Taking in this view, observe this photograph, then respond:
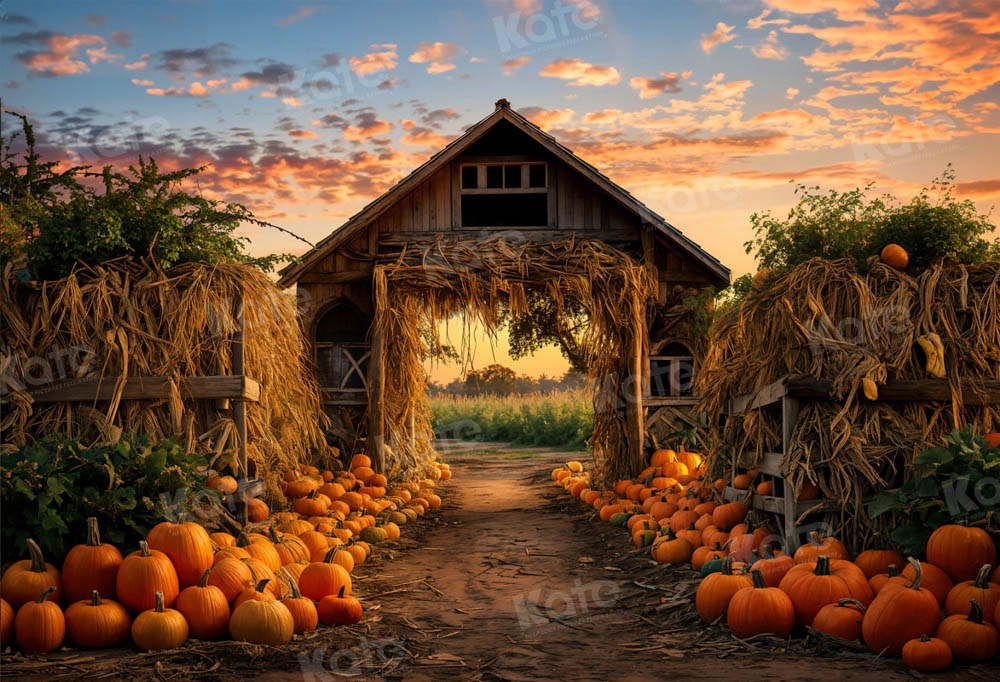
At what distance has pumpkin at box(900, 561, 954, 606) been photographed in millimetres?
5516

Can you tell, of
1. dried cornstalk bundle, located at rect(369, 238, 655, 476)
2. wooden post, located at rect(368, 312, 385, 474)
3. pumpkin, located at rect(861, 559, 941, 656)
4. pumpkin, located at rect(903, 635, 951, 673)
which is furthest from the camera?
wooden post, located at rect(368, 312, 385, 474)

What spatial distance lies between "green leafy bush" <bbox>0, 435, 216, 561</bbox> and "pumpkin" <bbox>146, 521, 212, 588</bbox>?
0.22 meters

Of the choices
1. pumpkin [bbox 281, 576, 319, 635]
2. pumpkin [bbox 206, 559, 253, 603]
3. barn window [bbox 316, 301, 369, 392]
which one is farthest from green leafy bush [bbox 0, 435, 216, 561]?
barn window [bbox 316, 301, 369, 392]

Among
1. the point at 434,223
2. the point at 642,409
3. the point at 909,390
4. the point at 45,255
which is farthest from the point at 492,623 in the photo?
the point at 434,223

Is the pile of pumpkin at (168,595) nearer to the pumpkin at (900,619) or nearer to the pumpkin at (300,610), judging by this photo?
the pumpkin at (300,610)

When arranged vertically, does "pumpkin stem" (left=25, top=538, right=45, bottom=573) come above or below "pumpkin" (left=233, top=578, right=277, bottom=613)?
above

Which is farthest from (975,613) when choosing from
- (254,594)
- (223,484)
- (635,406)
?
(635,406)

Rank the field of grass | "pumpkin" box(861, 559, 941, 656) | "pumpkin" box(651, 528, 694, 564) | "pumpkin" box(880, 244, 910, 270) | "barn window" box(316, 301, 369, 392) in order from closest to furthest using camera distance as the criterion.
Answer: "pumpkin" box(861, 559, 941, 656) → "pumpkin" box(880, 244, 910, 270) → "pumpkin" box(651, 528, 694, 564) → "barn window" box(316, 301, 369, 392) → the field of grass

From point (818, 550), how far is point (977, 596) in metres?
1.35

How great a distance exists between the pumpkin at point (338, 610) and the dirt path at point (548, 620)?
1.46 ft

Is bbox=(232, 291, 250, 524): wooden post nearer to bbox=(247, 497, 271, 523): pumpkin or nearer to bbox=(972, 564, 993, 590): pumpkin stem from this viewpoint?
bbox=(247, 497, 271, 523): pumpkin

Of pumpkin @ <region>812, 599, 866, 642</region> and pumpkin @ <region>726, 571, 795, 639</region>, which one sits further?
pumpkin @ <region>726, 571, 795, 639</region>

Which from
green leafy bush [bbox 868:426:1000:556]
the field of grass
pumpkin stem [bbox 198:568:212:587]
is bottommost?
the field of grass

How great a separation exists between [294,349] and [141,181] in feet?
8.41
